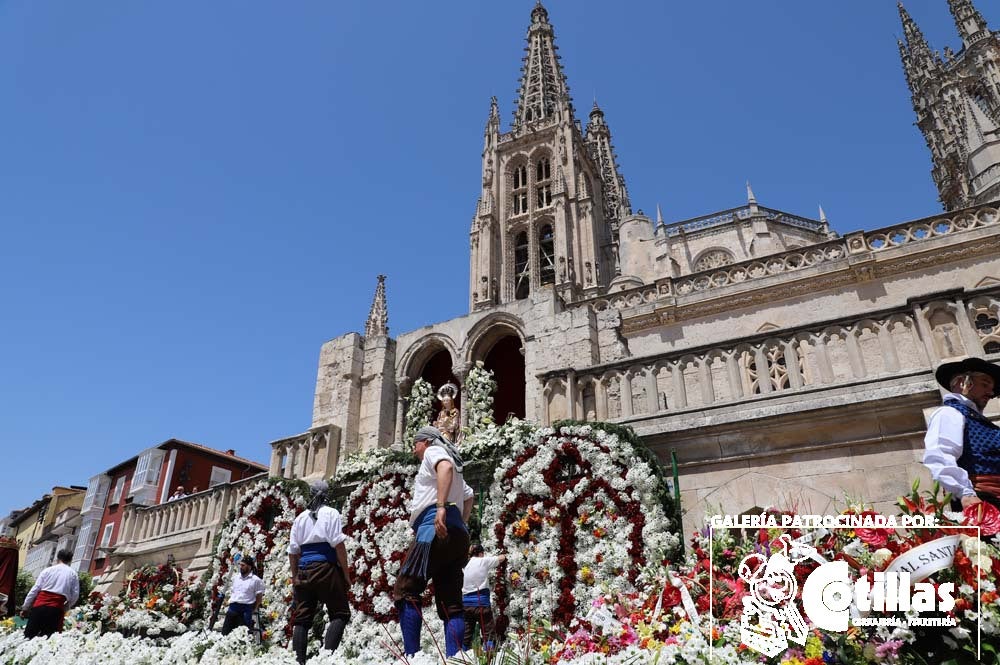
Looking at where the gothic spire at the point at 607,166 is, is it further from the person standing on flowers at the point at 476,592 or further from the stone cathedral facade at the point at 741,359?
the person standing on flowers at the point at 476,592

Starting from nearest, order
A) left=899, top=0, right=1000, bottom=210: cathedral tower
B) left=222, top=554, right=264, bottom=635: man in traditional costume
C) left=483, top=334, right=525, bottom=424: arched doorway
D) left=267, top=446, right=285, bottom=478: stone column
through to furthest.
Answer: left=222, top=554, right=264, bottom=635: man in traditional costume → left=267, top=446, right=285, bottom=478: stone column → left=483, top=334, right=525, bottom=424: arched doorway → left=899, top=0, right=1000, bottom=210: cathedral tower

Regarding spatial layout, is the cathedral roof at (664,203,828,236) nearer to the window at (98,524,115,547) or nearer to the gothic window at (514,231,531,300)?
the gothic window at (514,231,531,300)

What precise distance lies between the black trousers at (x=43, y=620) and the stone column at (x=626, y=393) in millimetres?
7181

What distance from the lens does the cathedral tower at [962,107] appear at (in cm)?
3475

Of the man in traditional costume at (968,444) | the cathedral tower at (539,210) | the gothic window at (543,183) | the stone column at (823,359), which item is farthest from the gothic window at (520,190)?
the man in traditional costume at (968,444)

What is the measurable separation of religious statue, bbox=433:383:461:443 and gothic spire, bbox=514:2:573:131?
46.2m

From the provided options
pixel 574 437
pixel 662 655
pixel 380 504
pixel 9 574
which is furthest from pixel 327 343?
pixel 662 655

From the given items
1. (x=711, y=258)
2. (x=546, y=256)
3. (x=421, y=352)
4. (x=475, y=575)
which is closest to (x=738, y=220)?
(x=711, y=258)

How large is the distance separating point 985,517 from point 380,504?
6.95m

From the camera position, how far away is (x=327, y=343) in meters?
13.2

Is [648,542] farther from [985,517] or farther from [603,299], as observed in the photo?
[603,299]

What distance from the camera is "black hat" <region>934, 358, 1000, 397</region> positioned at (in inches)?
154

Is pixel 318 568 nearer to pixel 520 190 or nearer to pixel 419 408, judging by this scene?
pixel 419 408

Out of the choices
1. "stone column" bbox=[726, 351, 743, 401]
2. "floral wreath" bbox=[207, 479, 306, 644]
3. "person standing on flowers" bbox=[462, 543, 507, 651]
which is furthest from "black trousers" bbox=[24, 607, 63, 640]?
"stone column" bbox=[726, 351, 743, 401]
